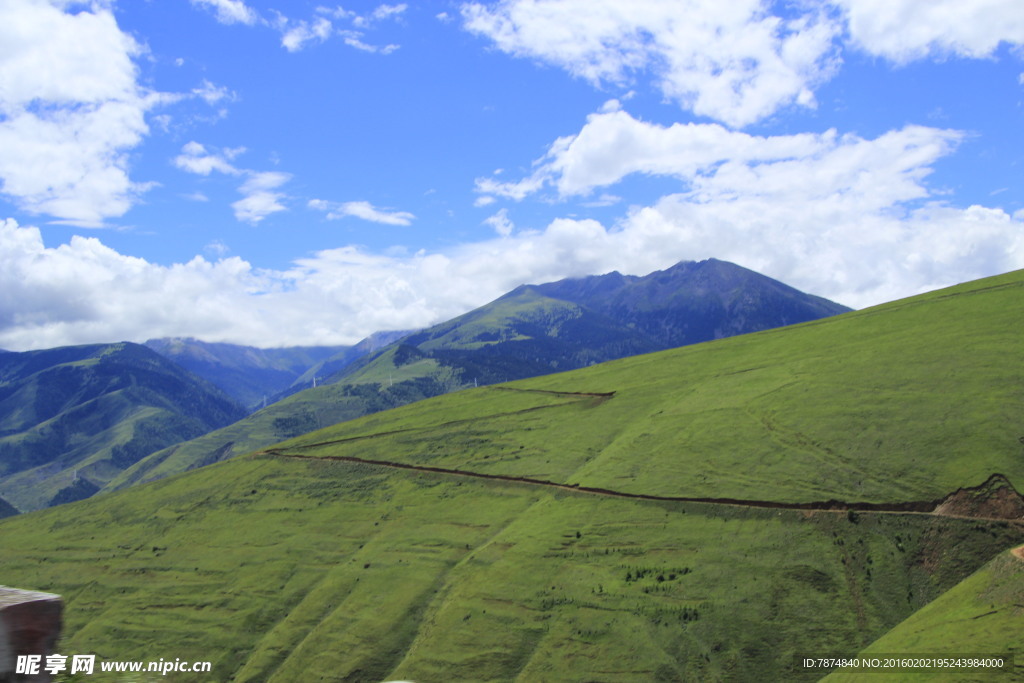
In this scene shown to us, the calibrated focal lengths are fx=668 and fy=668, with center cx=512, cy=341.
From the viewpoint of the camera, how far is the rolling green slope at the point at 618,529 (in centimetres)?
7419

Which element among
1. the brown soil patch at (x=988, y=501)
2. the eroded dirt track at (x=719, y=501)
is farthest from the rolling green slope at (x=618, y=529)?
the brown soil patch at (x=988, y=501)

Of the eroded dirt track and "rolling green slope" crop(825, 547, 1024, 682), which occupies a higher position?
the eroded dirt track

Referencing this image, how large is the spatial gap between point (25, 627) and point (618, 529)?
93.0 meters

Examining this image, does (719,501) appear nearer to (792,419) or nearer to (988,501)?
(792,419)

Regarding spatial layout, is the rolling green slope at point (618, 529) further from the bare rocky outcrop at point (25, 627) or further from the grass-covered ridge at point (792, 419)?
the bare rocky outcrop at point (25, 627)

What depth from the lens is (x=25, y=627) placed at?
7.26 metres

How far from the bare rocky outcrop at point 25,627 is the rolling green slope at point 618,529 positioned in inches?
2734

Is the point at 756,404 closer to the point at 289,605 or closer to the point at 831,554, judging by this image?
the point at 831,554

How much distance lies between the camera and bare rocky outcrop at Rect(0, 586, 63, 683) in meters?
7.07

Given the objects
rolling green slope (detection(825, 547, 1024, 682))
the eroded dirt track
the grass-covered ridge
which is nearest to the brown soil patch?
the eroded dirt track

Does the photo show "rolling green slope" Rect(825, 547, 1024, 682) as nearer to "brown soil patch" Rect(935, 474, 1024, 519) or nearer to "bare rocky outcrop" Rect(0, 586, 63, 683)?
"brown soil patch" Rect(935, 474, 1024, 519)

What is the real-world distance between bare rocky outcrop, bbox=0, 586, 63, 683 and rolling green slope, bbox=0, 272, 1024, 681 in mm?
69443

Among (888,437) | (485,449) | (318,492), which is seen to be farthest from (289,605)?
(888,437)

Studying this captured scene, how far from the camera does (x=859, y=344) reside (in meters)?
130
